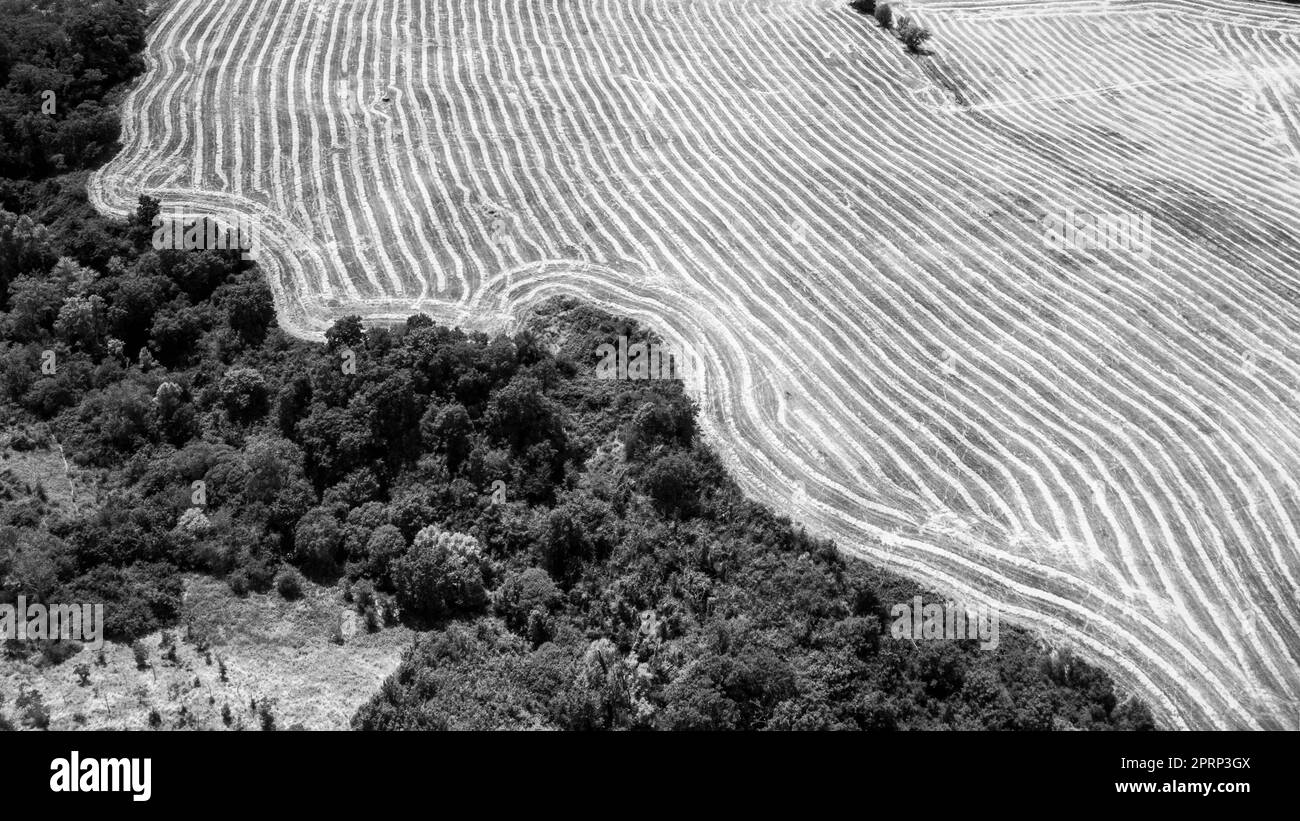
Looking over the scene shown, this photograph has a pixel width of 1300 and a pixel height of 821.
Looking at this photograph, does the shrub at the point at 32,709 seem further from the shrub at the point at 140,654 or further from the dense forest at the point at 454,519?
the shrub at the point at 140,654

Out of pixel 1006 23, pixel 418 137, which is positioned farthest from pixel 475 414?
pixel 1006 23

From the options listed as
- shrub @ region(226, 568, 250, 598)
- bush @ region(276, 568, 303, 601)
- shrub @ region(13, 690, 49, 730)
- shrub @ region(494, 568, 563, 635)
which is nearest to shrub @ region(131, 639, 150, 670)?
shrub @ region(13, 690, 49, 730)

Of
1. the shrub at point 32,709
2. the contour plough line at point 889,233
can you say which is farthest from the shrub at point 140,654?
the contour plough line at point 889,233

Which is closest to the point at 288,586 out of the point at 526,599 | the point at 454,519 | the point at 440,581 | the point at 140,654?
the point at 140,654

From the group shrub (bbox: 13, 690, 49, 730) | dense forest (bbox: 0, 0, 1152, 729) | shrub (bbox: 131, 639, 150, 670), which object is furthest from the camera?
shrub (bbox: 131, 639, 150, 670)

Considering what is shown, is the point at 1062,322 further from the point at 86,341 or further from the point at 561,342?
the point at 86,341

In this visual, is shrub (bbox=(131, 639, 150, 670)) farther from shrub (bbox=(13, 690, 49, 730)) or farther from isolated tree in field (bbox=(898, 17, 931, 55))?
isolated tree in field (bbox=(898, 17, 931, 55))

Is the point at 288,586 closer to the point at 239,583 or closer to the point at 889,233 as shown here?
the point at 239,583
